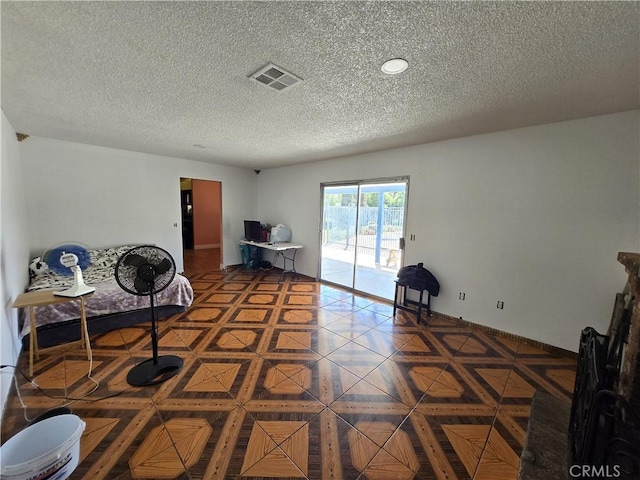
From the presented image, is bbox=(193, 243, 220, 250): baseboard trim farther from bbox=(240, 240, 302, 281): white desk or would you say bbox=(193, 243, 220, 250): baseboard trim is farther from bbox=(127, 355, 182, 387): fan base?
bbox=(127, 355, 182, 387): fan base

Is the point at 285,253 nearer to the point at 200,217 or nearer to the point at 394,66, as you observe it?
the point at 200,217

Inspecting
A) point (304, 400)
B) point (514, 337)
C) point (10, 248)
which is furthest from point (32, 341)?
point (514, 337)

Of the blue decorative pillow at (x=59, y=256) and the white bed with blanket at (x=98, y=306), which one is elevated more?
the blue decorative pillow at (x=59, y=256)

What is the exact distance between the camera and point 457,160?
11.0ft

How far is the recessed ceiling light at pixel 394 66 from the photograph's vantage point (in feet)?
5.31

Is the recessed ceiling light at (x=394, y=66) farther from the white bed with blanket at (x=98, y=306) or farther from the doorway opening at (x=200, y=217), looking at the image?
the doorway opening at (x=200, y=217)

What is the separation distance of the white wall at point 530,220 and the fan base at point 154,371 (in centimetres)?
329

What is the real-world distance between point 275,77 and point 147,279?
1990 millimetres

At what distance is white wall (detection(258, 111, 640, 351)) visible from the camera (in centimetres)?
241

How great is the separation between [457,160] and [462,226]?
883 millimetres

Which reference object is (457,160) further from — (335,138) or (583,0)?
(583,0)

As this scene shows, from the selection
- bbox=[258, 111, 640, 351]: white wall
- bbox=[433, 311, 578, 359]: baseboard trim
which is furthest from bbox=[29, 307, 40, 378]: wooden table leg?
bbox=[433, 311, 578, 359]: baseboard trim

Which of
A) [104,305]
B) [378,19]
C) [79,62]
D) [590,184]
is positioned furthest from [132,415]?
[590,184]

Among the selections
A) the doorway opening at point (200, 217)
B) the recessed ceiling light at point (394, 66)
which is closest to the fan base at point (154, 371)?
the recessed ceiling light at point (394, 66)
